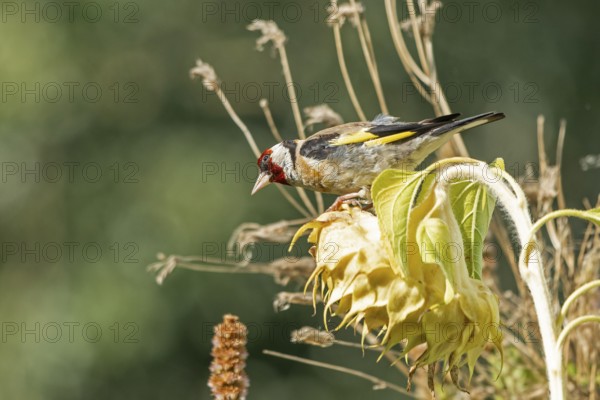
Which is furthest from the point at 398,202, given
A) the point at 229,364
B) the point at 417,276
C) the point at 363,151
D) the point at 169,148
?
the point at 169,148

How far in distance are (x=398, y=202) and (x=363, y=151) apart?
117 centimetres

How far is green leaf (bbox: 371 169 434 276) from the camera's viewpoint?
108 cm

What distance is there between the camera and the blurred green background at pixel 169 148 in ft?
18.0

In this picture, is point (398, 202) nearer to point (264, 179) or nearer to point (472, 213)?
point (472, 213)

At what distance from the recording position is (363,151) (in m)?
2.25

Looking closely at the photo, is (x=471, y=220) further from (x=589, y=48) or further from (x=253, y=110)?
(x=589, y=48)

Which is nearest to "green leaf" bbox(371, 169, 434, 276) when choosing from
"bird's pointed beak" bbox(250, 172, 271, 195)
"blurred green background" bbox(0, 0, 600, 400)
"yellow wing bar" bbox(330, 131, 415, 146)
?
"yellow wing bar" bbox(330, 131, 415, 146)

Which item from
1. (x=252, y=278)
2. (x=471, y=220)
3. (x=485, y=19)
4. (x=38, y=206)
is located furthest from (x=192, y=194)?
(x=471, y=220)

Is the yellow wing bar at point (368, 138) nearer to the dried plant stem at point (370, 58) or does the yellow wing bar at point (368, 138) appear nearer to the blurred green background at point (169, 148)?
the dried plant stem at point (370, 58)

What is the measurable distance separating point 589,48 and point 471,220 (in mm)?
6061

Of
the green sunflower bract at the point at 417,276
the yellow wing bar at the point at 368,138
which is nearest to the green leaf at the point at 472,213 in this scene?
the green sunflower bract at the point at 417,276

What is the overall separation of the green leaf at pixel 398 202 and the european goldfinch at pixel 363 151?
0.97 meters

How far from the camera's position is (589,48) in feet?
22.5

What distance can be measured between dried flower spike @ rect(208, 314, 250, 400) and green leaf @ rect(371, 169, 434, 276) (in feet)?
0.87
